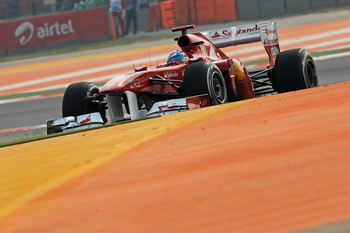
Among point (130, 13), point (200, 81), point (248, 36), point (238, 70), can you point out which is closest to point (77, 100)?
point (200, 81)

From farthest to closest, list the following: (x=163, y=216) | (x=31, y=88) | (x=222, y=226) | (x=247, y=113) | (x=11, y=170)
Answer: (x=31, y=88) < (x=247, y=113) < (x=11, y=170) < (x=163, y=216) < (x=222, y=226)

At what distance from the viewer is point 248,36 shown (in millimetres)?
10125

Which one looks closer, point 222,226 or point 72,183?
point 222,226

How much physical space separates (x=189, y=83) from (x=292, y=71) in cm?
159

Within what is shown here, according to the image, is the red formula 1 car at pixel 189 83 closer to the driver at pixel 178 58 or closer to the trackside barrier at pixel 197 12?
the driver at pixel 178 58

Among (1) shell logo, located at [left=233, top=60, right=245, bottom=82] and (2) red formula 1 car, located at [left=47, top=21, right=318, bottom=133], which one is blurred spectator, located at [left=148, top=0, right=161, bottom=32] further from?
(1) shell logo, located at [left=233, top=60, right=245, bottom=82]

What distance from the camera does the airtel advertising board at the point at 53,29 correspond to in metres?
25.7

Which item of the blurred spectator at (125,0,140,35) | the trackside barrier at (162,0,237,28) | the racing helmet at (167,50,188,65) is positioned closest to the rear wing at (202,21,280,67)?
Result: the racing helmet at (167,50,188,65)

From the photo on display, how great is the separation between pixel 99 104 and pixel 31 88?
8.34m

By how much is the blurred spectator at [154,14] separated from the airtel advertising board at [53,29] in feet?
5.27

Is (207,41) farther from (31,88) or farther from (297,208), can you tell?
(31,88)

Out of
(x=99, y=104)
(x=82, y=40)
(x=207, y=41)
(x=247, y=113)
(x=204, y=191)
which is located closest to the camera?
(x=204, y=191)

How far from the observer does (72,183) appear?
12.7 feet

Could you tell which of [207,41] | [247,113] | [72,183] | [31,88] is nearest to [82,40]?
[31,88]
